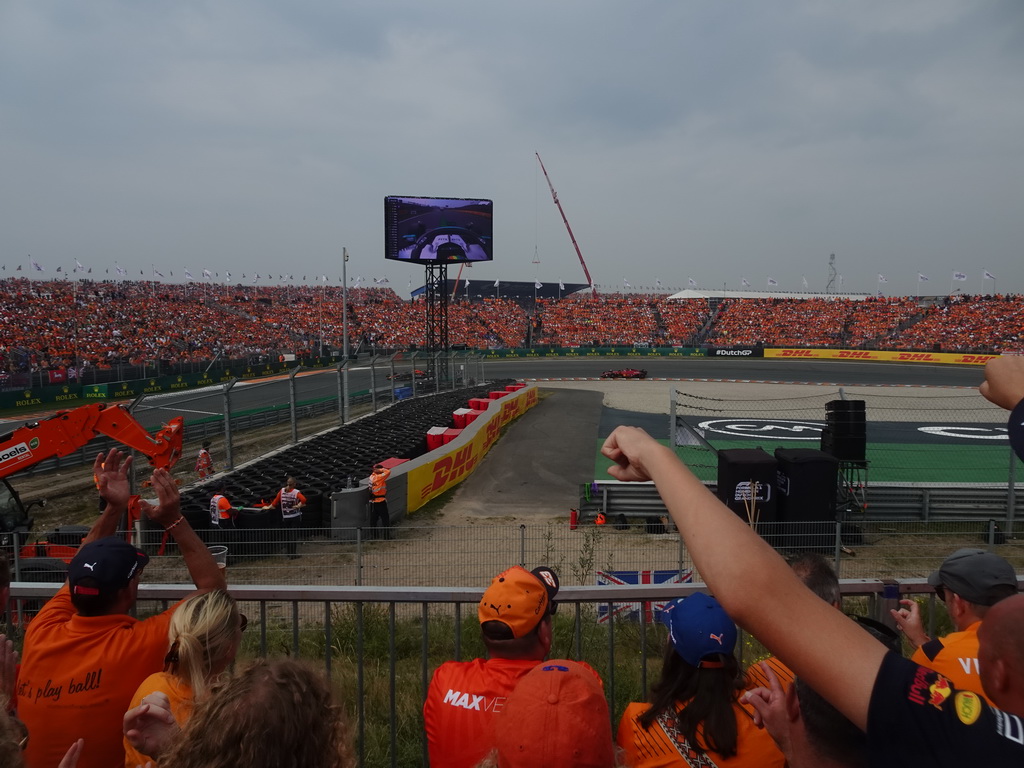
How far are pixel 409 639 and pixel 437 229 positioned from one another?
87.0 feet

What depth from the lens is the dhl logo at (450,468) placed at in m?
14.6

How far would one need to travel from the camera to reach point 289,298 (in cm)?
7662

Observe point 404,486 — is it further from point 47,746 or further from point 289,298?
point 289,298

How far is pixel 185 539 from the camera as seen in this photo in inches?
115

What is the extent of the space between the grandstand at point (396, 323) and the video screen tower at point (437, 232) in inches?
601

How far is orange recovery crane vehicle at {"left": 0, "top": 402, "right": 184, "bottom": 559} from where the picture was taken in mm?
9812

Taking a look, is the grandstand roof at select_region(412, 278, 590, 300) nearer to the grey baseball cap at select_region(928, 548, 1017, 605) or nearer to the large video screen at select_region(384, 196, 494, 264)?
the large video screen at select_region(384, 196, 494, 264)

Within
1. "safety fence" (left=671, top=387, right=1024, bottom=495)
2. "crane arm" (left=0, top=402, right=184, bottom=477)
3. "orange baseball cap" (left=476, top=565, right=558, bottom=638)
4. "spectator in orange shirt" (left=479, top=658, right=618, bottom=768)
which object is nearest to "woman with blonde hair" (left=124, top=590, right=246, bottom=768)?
"orange baseball cap" (left=476, top=565, right=558, bottom=638)

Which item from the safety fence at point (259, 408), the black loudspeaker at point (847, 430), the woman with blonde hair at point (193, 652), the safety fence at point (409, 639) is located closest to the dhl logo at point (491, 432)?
the safety fence at point (259, 408)

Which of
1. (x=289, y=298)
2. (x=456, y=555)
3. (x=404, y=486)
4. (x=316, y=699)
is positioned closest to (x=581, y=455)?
(x=404, y=486)

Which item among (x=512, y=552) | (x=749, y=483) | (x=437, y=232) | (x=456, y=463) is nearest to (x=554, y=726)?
(x=512, y=552)

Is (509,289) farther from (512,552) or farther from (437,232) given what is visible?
(512,552)

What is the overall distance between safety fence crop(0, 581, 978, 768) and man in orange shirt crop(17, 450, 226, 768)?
2.17ft

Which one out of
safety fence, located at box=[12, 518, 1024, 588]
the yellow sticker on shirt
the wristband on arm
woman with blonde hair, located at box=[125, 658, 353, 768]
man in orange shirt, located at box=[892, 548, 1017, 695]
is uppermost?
the wristband on arm
